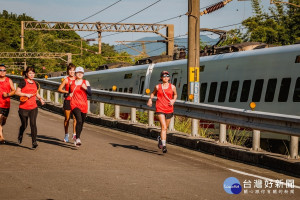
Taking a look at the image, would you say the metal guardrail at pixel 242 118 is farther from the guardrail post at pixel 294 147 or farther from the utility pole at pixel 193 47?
the utility pole at pixel 193 47

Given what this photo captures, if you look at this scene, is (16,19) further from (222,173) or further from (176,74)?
(222,173)

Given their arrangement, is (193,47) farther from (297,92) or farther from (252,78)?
(297,92)

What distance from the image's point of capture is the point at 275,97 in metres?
18.5

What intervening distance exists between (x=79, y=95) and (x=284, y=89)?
273 inches

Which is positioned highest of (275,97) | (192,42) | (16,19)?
(16,19)

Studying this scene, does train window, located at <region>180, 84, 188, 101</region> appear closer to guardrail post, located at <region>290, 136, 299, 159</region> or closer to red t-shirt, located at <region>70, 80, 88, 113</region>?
red t-shirt, located at <region>70, 80, 88, 113</region>

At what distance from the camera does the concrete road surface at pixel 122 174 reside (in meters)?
8.39

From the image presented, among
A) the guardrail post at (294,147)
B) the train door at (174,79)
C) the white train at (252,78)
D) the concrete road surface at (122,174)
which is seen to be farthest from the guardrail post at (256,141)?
the train door at (174,79)

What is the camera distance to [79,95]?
44.7ft

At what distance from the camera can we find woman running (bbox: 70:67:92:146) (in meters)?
13.5

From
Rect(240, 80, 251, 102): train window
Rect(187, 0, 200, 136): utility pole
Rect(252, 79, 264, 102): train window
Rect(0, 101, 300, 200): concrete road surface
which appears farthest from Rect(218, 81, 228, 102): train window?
Rect(0, 101, 300, 200): concrete road surface

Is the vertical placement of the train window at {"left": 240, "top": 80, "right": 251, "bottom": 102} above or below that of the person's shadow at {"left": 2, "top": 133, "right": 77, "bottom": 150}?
above

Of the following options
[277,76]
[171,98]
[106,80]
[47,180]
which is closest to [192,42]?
[277,76]

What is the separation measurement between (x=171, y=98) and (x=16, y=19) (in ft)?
422
